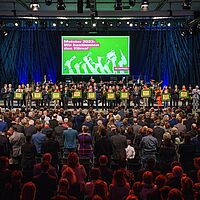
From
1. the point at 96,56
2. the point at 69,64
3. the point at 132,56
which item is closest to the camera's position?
the point at 96,56

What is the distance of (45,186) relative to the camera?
284 inches

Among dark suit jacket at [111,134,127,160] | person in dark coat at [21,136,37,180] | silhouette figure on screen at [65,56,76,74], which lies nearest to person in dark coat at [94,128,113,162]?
dark suit jacket at [111,134,127,160]

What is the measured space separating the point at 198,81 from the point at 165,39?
3.89 meters

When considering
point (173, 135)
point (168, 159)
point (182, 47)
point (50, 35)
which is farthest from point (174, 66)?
point (168, 159)

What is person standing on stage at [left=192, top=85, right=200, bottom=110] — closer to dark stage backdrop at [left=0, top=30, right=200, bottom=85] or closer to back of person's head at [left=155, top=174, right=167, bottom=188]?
dark stage backdrop at [left=0, top=30, right=200, bottom=85]

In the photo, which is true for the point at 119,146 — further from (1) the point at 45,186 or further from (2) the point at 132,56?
(2) the point at 132,56

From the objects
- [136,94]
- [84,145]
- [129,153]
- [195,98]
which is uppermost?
[136,94]

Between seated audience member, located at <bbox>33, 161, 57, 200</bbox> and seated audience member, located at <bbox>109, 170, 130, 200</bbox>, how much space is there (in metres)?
1.09

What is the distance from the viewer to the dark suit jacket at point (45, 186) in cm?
714

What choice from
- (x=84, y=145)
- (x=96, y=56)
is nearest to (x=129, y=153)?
(x=84, y=145)

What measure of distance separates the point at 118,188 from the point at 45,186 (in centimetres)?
133

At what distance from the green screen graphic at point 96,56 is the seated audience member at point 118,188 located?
21218mm

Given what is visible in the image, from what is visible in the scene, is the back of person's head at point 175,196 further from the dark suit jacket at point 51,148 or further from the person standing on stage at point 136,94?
the person standing on stage at point 136,94

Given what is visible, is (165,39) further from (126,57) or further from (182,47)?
(126,57)
